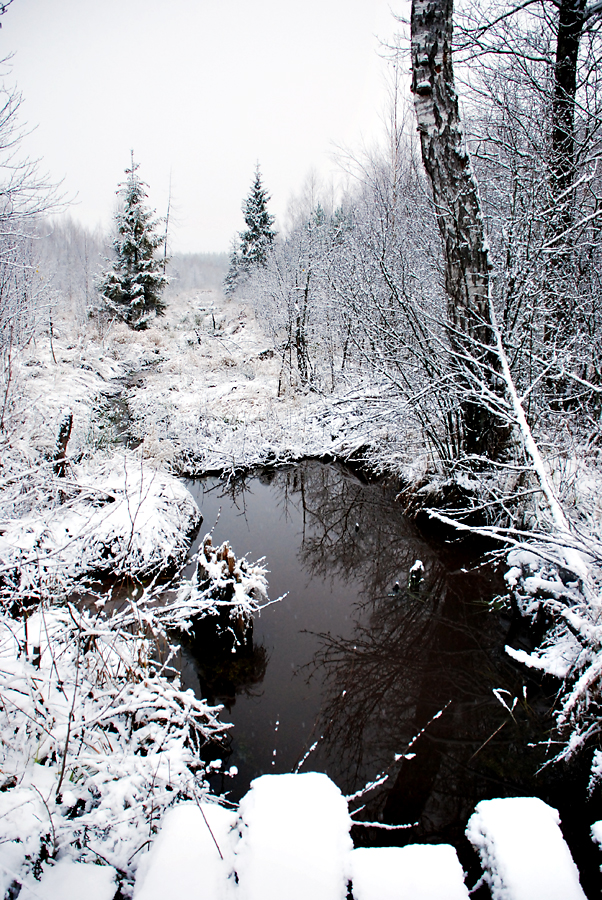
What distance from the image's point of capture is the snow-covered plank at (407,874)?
1.27m

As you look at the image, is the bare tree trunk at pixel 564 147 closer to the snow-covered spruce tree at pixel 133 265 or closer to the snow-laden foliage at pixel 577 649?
the snow-laden foliage at pixel 577 649

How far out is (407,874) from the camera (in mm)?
1312

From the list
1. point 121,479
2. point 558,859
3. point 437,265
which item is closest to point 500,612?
point 558,859

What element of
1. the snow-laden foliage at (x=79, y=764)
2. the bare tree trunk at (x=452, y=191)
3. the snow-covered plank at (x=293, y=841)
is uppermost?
the bare tree trunk at (x=452, y=191)

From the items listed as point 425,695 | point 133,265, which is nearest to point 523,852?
point 425,695

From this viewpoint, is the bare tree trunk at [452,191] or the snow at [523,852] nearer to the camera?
the snow at [523,852]

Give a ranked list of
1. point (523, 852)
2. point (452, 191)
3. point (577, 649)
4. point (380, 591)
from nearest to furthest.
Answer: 1. point (523, 852)
2. point (577, 649)
3. point (452, 191)
4. point (380, 591)

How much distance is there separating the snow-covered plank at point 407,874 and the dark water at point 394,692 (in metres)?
1.18

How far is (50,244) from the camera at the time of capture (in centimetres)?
4709

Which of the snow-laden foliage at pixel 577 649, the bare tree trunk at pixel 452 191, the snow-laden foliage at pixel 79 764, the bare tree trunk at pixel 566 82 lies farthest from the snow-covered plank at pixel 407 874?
the bare tree trunk at pixel 566 82

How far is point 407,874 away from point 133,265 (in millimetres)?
24271

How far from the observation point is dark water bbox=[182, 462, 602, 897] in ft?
8.80

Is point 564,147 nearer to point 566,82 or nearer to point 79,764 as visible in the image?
point 566,82

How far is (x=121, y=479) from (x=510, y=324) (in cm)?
589
